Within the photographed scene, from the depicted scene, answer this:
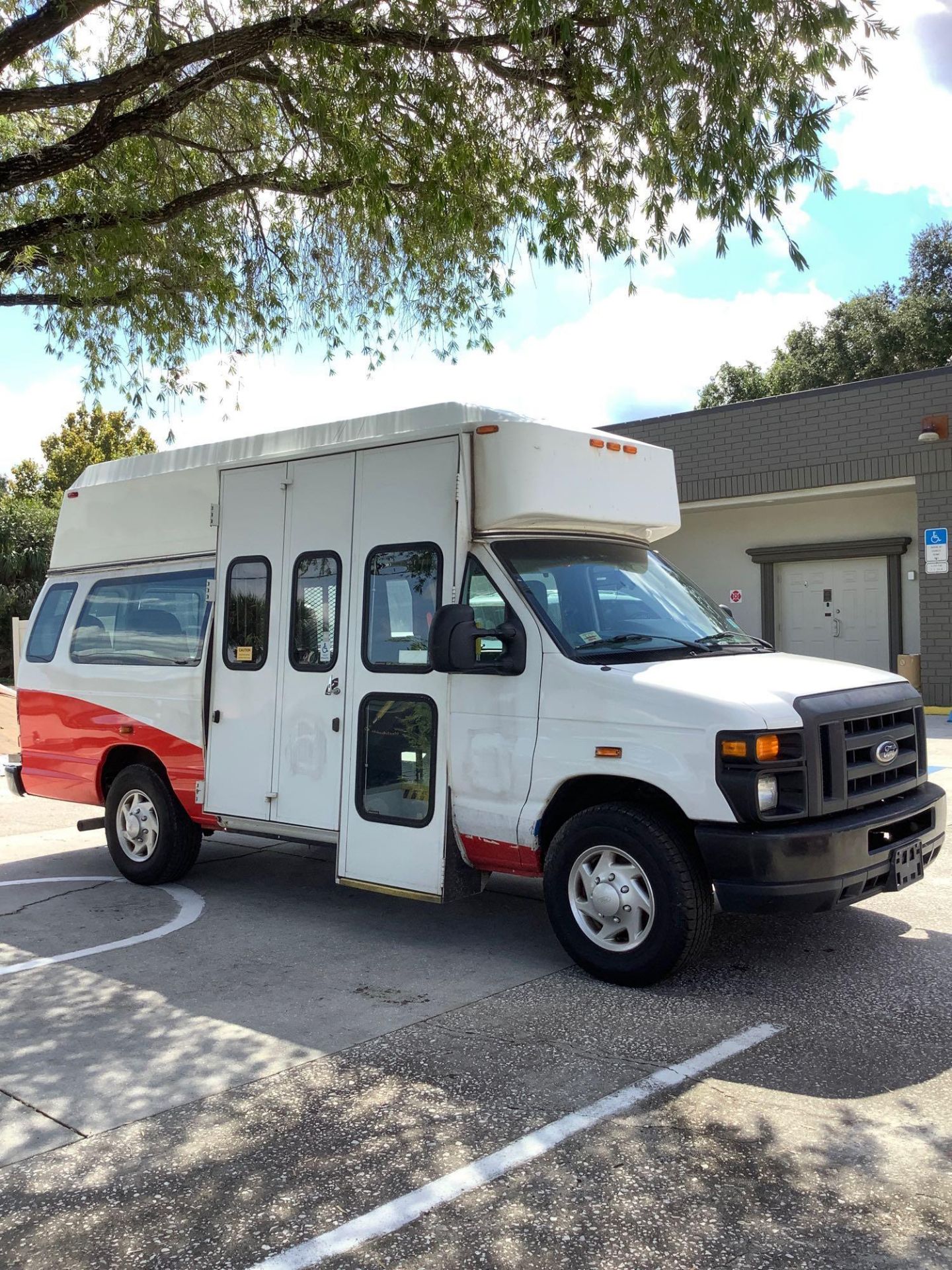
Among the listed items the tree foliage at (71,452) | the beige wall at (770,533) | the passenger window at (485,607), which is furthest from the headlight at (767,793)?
the tree foliage at (71,452)

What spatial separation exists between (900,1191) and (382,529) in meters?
4.17

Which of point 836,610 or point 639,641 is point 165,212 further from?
point 836,610

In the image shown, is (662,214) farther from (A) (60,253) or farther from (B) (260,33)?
(A) (60,253)

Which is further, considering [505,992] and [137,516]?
[137,516]

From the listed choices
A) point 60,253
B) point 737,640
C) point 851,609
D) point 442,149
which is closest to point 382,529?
point 737,640

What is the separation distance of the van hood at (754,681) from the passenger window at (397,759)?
1242 mm

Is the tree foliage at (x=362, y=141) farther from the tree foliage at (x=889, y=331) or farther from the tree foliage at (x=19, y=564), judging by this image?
the tree foliage at (x=889, y=331)

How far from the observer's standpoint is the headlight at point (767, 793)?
15.9 ft

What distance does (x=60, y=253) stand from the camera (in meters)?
10.7

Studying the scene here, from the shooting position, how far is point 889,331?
35.4 m

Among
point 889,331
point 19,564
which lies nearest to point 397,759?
point 19,564

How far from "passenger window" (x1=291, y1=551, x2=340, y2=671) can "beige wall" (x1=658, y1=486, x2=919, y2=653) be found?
590 inches

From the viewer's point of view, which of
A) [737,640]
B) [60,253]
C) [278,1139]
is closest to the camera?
[278,1139]

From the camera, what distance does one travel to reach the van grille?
16.4 feet
